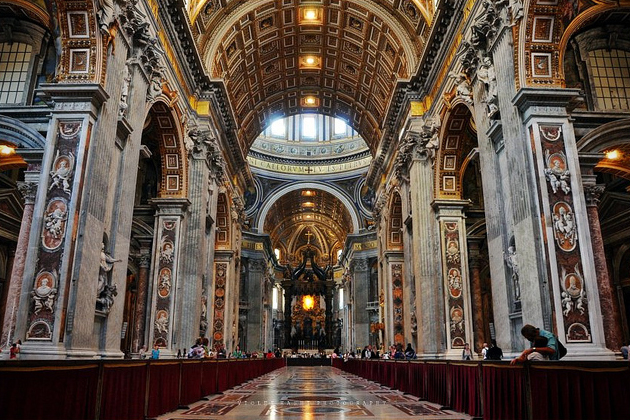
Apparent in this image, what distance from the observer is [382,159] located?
2297 centimetres

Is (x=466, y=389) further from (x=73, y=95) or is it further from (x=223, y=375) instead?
(x=73, y=95)

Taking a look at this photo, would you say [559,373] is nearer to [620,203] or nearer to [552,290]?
[552,290]

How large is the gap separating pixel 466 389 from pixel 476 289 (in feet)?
34.5

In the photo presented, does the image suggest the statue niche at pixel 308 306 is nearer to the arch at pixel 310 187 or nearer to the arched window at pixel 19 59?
the arch at pixel 310 187

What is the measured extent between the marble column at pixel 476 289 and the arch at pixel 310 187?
2323 centimetres

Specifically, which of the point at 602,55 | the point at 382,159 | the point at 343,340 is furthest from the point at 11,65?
the point at 343,340

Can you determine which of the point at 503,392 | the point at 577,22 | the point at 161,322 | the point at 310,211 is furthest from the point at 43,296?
the point at 310,211

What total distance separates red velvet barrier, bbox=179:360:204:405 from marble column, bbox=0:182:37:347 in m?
3.38

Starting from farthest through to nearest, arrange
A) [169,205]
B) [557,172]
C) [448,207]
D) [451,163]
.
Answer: [451,163] → [448,207] → [169,205] → [557,172]

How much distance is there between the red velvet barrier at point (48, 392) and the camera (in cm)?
397

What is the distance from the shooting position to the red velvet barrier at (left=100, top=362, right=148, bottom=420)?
199 inches

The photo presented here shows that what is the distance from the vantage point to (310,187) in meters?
40.6

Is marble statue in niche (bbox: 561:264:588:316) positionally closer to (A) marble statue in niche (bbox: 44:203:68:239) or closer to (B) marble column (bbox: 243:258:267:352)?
(A) marble statue in niche (bbox: 44:203:68:239)

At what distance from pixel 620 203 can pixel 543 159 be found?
7446 millimetres
